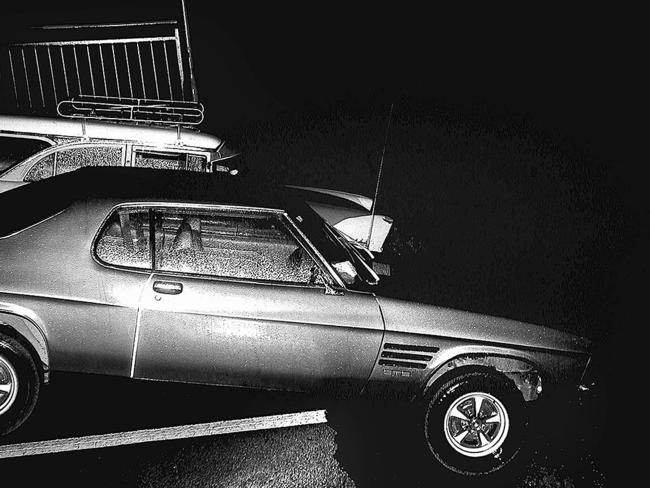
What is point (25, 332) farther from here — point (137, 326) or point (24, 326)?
point (137, 326)

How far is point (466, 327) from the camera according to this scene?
3.69 metres

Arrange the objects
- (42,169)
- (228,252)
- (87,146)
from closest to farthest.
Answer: (228,252)
(42,169)
(87,146)

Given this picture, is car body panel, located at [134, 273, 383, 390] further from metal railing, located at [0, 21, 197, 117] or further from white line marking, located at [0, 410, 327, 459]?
metal railing, located at [0, 21, 197, 117]

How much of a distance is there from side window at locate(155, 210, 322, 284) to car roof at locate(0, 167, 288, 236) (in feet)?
0.39

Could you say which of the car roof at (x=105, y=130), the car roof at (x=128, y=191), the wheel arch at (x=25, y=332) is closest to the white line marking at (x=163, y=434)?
the wheel arch at (x=25, y=332)

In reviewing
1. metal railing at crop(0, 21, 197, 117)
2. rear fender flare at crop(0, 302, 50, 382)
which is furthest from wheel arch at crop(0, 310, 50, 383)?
metal railing at crop(0, 21, 197, 117)

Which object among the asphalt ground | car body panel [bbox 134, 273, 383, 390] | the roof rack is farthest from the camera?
the roof rack

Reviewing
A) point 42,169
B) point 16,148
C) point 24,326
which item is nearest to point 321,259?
point 24,326

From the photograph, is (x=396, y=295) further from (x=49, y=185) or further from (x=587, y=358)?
(x=49, y=185)

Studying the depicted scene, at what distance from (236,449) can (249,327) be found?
30.4 inches

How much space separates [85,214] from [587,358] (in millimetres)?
3073

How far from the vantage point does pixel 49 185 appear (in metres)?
4.05

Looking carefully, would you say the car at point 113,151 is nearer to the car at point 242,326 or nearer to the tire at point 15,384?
the car at point 242,326

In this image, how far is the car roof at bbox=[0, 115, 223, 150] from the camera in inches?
230
